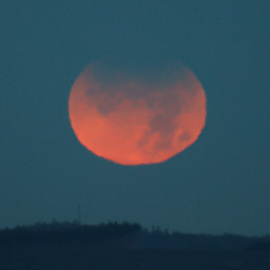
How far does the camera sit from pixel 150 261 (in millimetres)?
45469

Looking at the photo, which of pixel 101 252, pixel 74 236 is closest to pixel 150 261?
pixel 101 252

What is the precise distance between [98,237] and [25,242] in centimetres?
745

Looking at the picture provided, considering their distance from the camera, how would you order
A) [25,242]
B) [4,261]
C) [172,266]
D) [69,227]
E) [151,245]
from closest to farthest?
1. [172,266]
2. [4,261]
3. [25,242]
4. [69,227]
5. [151,245]

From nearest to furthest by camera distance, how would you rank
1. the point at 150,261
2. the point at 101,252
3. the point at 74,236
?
1. the point at 150,261
2. the point at 101,252
3. the point at 74,236

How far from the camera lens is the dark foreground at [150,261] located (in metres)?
44.7

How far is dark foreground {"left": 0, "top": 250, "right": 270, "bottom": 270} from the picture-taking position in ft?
147

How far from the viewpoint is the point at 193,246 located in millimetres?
82812

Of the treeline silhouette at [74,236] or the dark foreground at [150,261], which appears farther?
the treeline silhouette at [74,236]

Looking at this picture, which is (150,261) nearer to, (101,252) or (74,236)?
(101,252)

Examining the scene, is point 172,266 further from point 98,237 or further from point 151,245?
point 151,245

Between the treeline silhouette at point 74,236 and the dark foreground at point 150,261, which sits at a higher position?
the treeline silhouette at point 74,236

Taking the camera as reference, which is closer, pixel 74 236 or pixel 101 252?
pixel 101 252

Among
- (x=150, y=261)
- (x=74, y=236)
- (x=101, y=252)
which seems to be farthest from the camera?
(x=74, y=236)

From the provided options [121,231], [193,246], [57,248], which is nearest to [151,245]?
[193,246]
